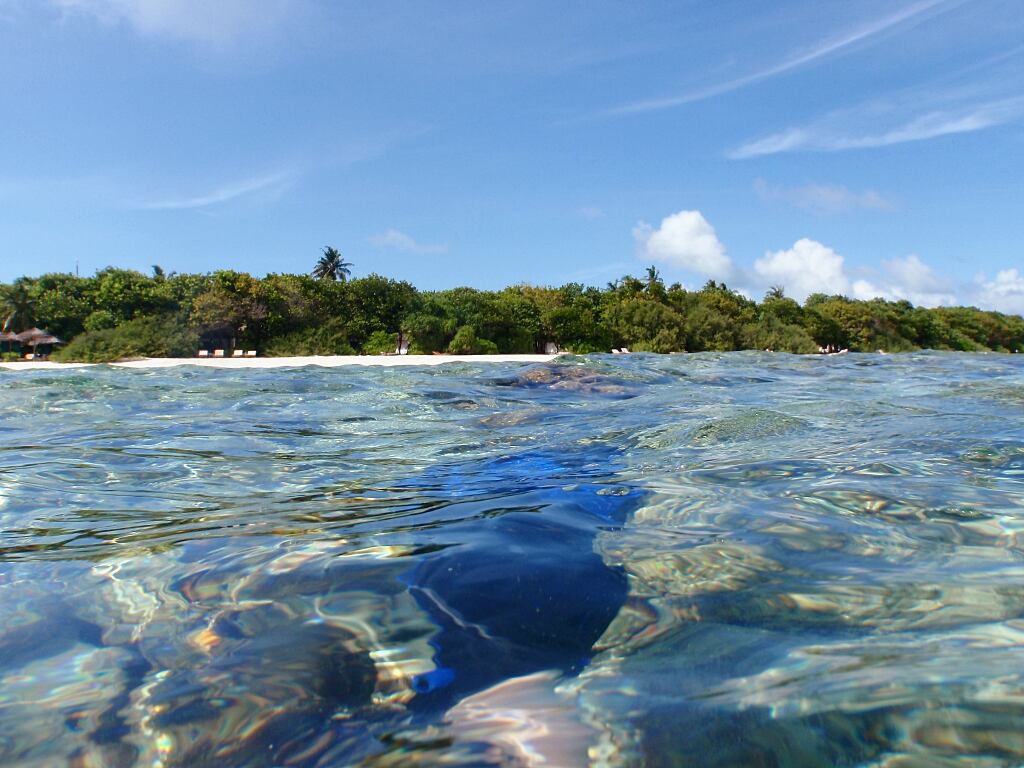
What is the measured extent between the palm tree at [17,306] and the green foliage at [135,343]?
10.1 m

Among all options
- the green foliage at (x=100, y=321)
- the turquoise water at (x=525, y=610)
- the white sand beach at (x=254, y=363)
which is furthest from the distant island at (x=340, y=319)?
the turquoise water at (x=525, y=610)

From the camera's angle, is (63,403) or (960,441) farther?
(63,403)

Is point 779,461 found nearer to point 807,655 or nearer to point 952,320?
point 807,655

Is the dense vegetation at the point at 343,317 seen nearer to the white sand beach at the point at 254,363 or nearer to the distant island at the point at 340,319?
the distant island at the point at 340,319

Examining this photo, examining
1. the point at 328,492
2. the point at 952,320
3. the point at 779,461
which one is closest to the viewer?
the point at 328,492

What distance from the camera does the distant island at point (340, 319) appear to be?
3084 cm

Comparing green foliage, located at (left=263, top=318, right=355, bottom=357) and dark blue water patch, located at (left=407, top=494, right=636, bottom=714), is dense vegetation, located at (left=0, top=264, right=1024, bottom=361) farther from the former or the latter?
dark blue water patch, located at (left=407, top=494, right=636, bottom=714)

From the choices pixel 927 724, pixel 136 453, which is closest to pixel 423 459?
pixel 136 453

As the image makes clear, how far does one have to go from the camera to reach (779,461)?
3393 millimetres

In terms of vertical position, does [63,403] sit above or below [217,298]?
below

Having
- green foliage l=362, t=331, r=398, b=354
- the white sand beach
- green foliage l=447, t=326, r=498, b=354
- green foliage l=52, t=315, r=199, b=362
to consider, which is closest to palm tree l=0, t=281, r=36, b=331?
green foliage l=52, t=315, r=199, b=362

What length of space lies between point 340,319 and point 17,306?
16824 millimetres

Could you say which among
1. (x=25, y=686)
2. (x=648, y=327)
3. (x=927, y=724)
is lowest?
(x=25, y=686)

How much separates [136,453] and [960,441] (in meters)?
4.79
